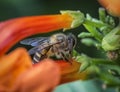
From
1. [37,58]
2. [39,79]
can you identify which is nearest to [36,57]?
[37,58]

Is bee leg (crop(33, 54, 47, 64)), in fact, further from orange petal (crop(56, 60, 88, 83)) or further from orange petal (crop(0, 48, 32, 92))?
orange petal (crop(0, 48, 32, 92))

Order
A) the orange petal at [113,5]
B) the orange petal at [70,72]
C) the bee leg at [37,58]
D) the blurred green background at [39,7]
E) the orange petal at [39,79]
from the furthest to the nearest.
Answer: the blurred green background at [39,7]
the orange petal at [70,72]
the bee leg at [37,58]
the orange petal at [113,5]
the orange petal at [39,79]

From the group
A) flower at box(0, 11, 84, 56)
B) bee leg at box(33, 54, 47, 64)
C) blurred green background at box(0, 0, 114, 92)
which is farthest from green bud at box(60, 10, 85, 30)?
blurred green background at box(0, 0, 114, 92)

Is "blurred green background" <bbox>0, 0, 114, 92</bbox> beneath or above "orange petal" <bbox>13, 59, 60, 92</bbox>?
beneath

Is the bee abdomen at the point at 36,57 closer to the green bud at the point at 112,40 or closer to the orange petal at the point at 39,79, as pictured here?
the green bud at the point at 112,40

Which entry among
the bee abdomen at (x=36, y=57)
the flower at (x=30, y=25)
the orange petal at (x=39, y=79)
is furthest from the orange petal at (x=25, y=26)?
the orange petal at (x=39, y=79)

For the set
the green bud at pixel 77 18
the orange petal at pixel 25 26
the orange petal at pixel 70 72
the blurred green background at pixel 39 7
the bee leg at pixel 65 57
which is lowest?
the blurred green background at pixel 39 7

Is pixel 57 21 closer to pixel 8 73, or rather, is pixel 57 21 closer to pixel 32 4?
pixel 8 73
